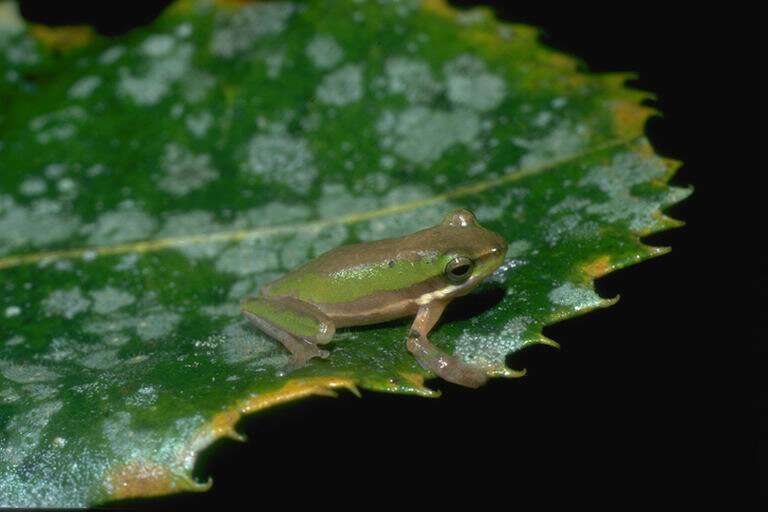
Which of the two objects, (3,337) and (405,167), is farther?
(405,167)

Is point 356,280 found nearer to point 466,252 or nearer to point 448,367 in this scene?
point 466,252

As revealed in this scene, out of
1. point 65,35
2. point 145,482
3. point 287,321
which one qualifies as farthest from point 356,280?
point 65,35

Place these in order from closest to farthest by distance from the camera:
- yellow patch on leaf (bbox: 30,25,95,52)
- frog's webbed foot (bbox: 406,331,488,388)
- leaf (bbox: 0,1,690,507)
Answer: leaf (bbox: 0,1,690,507), frog's webbed foot (bbox: 406,331,488,388), yellow patch on leaf (bbox: 30,25,95,52)

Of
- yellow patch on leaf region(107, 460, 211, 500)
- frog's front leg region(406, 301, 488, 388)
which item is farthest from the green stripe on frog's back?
yellow patch on leaf region(107, 460, 211, 500)

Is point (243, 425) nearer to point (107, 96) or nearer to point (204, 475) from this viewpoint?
point (204, 475)

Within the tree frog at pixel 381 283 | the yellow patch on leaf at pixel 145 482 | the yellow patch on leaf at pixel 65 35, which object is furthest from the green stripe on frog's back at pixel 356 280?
the yellow patch on leaf at pixel 65 35

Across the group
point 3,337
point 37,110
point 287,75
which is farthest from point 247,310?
point 37,110

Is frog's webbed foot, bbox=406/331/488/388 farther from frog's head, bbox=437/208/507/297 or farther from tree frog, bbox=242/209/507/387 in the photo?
frog's head, bbox=437/208/507/297

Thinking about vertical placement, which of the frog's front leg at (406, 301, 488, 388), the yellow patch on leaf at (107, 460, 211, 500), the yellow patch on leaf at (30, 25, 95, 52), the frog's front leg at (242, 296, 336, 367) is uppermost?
the yellow patch on leaf at (30, 25, 95, 52)
